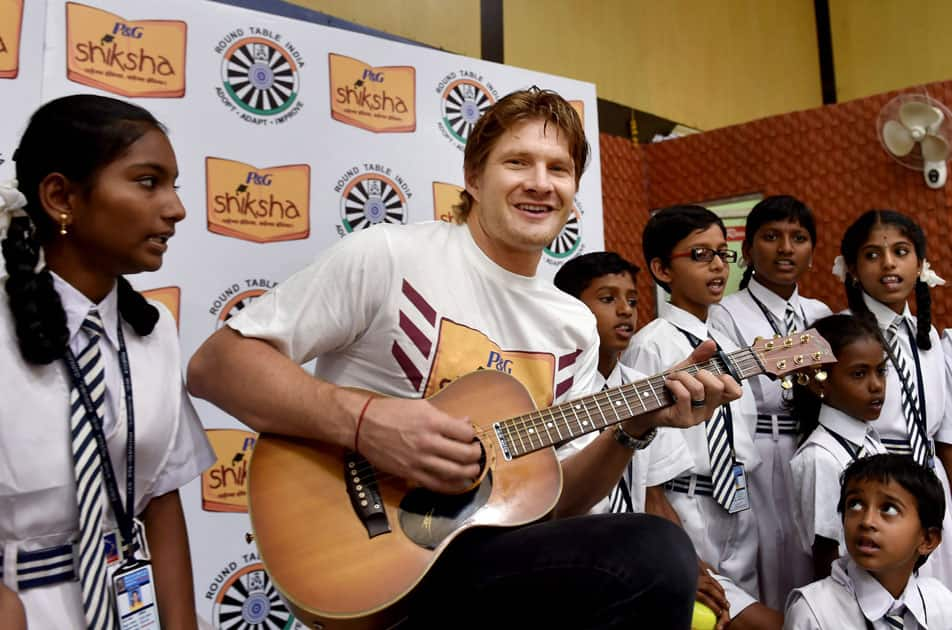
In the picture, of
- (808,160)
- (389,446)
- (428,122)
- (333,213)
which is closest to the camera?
(389,446)

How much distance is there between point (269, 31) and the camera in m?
3.01

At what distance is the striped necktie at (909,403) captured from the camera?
10.9 feet

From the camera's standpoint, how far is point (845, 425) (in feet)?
10.2

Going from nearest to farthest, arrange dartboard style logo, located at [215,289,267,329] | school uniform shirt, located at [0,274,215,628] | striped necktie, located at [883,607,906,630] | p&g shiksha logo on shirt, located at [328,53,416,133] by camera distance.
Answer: school uniform shirt, located at [0,274,215,628] < striped necktie, located at [883,607,906,630] < dartboard style logo, located at [215,289,267,329] < p&g shiksha logo on shirt, located at [328,53,416,133]

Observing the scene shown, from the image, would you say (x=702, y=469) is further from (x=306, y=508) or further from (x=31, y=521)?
(x=31, y=521)

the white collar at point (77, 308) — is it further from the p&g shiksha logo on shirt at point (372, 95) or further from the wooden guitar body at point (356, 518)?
the p&g shiksha logo on shirt at point (372, 95)

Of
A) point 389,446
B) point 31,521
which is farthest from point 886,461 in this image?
point 31,521

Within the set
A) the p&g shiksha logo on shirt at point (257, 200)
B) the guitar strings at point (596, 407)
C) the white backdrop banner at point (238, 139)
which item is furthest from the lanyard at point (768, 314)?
the p&g shiksha logo on shirt at point (257, 200)

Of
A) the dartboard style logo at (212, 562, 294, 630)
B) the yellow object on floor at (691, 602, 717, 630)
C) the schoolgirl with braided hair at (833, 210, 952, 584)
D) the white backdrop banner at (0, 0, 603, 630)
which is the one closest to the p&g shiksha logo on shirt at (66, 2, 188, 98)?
the white backdrop banner at (0, 0, 603, 630)

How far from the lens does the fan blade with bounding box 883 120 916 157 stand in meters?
4.38

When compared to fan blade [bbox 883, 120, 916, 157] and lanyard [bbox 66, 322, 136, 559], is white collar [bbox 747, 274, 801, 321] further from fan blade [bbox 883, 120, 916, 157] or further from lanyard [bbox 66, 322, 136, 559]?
lanyard [bbox 66, 322, 136, 559]

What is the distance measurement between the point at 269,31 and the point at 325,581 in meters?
2.24

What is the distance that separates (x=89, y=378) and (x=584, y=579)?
107cm

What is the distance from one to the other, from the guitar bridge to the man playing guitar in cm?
4
